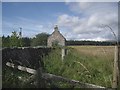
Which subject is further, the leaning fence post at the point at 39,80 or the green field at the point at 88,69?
the green field at the point at 88,69

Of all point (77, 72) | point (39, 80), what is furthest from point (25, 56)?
point (39, 80)

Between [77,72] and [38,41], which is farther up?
[38,41]

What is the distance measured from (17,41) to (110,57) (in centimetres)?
888

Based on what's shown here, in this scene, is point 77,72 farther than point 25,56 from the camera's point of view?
No

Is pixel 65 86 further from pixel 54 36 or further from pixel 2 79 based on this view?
pixel 54 36

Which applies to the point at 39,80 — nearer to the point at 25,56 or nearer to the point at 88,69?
the point at 88,69

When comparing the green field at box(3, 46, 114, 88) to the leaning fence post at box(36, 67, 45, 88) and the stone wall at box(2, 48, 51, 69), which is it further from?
the stone wall at box(2, 48, 51, 69)

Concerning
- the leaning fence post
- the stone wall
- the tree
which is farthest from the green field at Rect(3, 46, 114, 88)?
the tree

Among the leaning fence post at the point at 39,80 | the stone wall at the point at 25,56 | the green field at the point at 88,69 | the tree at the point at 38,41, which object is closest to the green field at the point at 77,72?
the green field at the point at 88,69

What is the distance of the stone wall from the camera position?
34.1 ft

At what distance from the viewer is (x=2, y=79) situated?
6523mm

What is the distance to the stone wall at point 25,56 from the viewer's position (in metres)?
10.4

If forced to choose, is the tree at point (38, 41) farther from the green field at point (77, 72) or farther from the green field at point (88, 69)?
the green field at point (77, 72)

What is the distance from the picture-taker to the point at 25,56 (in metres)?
12.2
